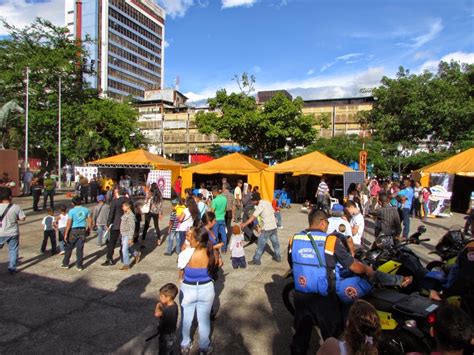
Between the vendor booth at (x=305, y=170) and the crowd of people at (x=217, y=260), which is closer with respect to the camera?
the crowd of people at (x=217, y=260)

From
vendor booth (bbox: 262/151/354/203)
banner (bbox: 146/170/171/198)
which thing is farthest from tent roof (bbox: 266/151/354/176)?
banner (bbox: 146/170/171/198)

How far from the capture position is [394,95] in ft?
98.0

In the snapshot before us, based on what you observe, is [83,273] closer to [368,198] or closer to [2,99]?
[368,198]


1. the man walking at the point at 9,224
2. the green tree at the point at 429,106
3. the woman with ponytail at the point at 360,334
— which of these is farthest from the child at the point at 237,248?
the green tree at the point at 429,106

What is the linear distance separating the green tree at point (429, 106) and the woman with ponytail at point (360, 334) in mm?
27305

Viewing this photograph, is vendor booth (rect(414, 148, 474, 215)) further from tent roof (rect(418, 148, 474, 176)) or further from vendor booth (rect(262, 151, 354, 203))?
vendor booth (rect(262, 151, 354, 203))

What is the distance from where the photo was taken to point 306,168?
18.2 meters

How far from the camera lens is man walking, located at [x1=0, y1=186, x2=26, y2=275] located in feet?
22.2

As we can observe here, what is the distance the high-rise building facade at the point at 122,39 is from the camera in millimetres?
79250

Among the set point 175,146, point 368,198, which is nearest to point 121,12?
point 175,146

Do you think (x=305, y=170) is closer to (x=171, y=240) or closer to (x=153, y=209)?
(x=153, y=209)

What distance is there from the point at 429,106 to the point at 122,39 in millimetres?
76714

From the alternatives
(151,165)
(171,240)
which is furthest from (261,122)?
(171,240)

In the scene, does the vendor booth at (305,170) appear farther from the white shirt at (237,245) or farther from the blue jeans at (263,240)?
the white shirt at (237,245)
